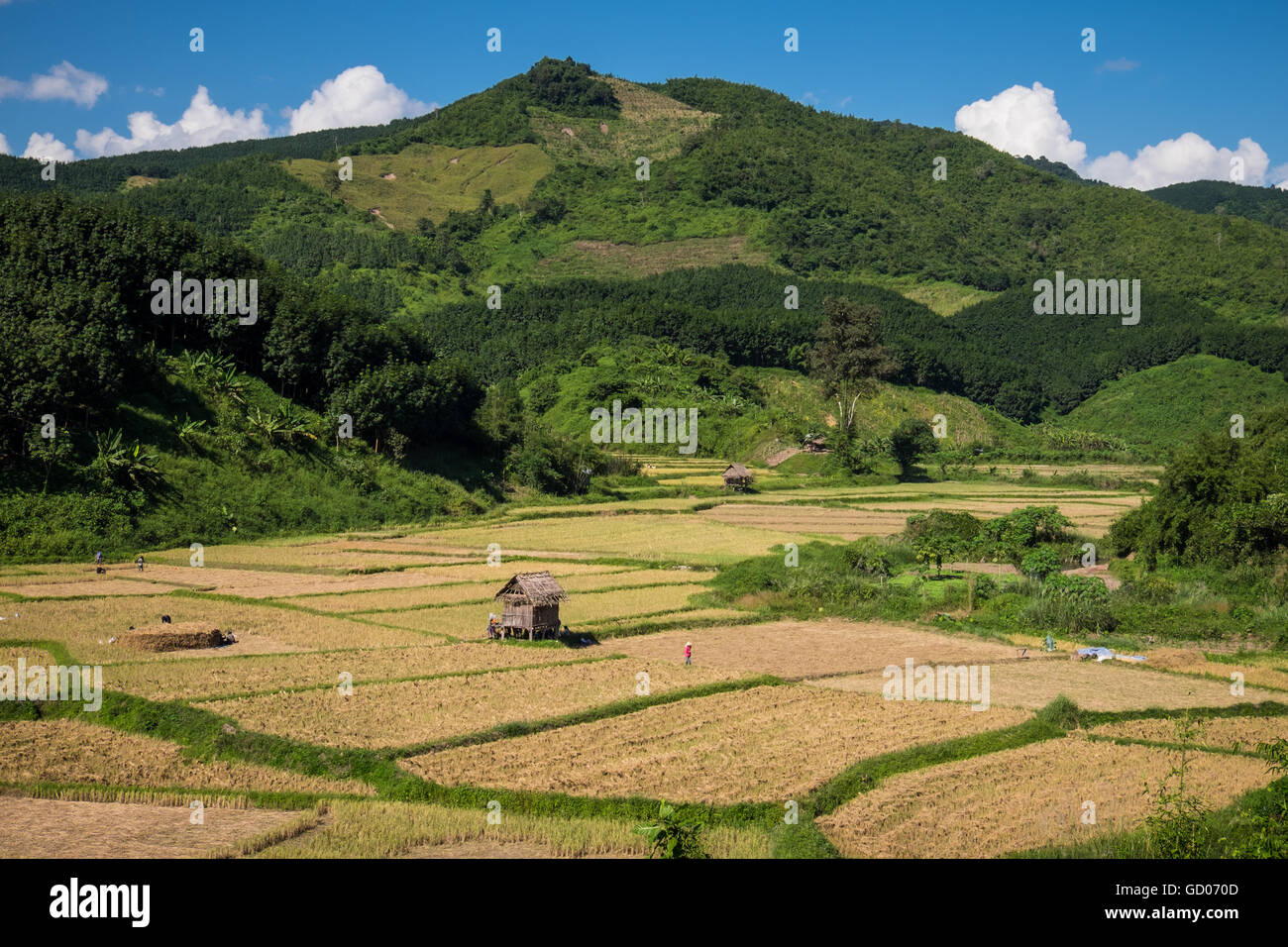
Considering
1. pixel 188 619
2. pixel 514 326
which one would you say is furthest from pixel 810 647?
pixel 514 326

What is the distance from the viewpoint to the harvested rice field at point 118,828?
1389 centimetres

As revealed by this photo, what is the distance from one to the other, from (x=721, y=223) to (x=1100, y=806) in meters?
166

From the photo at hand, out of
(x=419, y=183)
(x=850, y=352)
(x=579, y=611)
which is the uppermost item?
(x=419, y=183)

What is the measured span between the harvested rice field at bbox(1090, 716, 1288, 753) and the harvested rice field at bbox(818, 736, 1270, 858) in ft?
2.62

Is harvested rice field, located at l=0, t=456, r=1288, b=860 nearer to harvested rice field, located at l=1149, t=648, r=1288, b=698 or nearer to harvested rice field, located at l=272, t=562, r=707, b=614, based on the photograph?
harvested rice field, located at l=1149, t=648, r=1288, b=698

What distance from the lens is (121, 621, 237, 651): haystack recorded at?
26094 millimetres

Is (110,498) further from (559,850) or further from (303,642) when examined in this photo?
(559,850)

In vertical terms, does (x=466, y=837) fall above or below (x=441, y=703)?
below

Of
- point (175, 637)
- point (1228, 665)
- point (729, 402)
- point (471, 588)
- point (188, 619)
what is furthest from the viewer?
point (729, 402)

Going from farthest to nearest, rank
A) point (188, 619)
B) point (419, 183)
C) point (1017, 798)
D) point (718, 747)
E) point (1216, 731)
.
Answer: point (419, 183), point (188, 619), point (1216, 731), point (718, 747), point (1017, 798)

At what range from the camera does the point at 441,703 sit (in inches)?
872

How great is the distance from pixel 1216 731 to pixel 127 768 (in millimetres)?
21925

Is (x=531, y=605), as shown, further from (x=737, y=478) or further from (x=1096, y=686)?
(x=737, y=478)

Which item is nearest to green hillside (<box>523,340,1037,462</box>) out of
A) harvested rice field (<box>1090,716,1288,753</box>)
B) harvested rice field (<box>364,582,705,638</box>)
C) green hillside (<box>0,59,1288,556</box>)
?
green hillside (<box>0,59,1288,556</box>)
